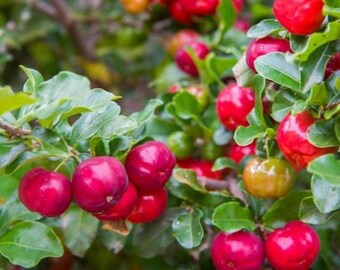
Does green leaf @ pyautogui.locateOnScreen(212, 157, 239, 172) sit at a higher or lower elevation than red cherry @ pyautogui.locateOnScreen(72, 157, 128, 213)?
→ lower

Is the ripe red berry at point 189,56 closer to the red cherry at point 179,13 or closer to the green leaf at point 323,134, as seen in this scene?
the red cherry at point 179,13

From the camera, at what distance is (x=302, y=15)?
3.36 ft

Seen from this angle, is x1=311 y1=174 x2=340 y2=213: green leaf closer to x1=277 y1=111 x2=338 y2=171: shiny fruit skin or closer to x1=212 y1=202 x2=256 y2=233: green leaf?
x1=277 y1=111 x2=338 y2=171: shiny fruit skin

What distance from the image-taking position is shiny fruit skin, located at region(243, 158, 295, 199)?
115 centimetres

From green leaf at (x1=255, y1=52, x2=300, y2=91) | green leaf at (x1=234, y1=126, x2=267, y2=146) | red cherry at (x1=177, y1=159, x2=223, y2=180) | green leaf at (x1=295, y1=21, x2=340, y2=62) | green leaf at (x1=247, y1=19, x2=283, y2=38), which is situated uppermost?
green leaf at (x1=295, y1=21, x2=340, y2=62)

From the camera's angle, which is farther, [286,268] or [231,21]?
[231,21]

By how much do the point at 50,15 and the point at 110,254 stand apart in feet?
2.81

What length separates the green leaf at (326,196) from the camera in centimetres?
100

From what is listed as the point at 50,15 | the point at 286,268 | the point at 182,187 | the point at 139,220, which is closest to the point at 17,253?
the point at 139,220

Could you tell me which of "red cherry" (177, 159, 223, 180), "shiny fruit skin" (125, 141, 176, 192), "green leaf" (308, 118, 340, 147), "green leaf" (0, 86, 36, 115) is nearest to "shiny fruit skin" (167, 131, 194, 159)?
"red cherry" (177, 159, 223, 180)

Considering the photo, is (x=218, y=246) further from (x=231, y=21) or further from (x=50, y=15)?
(x=50, y=15)

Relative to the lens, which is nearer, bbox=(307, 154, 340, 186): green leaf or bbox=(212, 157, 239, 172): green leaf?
bbox=(307, 154, 340, 186): green leaf

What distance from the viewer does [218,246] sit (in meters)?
1.17

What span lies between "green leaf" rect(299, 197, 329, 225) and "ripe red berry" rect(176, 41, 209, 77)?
0.60m
